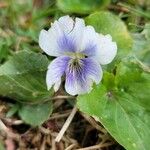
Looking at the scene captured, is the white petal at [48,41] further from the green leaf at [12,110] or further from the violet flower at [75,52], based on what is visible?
the green leaf at [12,110]

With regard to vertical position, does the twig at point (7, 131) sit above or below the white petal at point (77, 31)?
below

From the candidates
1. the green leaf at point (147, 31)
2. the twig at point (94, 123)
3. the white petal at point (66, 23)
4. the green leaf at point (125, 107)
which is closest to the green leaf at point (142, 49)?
the green leaf at point (147, 31)

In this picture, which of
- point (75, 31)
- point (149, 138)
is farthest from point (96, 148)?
point (75, 31)

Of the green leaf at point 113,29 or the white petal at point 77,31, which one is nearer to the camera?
the white petal at point 77,31

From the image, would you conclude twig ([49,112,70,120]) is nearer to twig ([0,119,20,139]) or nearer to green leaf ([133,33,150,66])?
twig ([0,119,20,139])

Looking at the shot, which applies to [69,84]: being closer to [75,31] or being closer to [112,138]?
[75,31]

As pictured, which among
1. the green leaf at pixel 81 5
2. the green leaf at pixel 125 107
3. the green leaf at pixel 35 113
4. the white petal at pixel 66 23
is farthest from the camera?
the green leaf at pixel 81 5

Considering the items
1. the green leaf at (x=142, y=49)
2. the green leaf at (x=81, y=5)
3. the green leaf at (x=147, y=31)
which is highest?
the green leaf at (x=81, y=5)

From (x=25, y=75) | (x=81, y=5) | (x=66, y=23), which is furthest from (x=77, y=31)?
(x=81, y=5)
